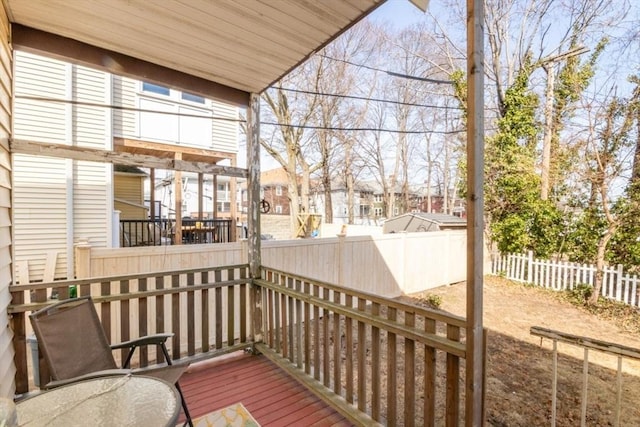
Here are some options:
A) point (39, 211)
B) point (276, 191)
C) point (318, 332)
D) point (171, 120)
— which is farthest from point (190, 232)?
point (276, 191)

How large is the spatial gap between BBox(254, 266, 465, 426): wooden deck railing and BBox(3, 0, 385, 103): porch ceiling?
183 centimetres

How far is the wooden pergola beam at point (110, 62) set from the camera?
2.25 meters

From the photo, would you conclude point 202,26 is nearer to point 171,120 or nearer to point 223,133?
point 171,120

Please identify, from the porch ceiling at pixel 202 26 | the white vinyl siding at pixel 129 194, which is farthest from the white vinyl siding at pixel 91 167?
the porch ceiling at pixel 202 26

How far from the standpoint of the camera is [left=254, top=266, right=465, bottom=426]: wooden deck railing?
67.6 inches

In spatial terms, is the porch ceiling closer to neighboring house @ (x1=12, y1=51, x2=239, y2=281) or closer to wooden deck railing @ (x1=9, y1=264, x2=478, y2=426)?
wooden deck railing @ (x1=9, y1=264, x2=478, y2=426)

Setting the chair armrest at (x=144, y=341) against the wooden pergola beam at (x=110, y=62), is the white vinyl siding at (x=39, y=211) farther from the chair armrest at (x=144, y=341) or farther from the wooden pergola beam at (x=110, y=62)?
the chair armrest at (x=144, y=341)

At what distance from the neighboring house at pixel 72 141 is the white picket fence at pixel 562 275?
8800mm

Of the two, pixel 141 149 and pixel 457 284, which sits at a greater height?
pixel 141 149

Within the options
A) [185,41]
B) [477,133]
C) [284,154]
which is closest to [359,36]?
[284,154]

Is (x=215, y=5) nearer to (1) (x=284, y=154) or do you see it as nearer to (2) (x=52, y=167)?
(2) (x=52, y=167)

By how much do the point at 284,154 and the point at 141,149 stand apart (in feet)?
21.4

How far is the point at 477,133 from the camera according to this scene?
4.97 feet

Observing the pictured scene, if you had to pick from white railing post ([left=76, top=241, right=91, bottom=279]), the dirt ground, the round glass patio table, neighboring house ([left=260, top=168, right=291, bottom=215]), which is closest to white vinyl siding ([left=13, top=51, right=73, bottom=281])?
white railing post ([left=76, top=241, right=91, bottom=279])
